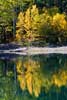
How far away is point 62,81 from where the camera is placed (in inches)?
1180

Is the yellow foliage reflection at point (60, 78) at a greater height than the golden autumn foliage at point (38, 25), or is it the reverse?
the yellow foliage reflection at point (60, 78)

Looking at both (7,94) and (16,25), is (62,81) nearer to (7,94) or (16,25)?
(7,94)

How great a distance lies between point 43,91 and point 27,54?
29678 millimetres

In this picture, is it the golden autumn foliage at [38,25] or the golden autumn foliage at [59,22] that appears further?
the golden autumn foliage at [59,22]

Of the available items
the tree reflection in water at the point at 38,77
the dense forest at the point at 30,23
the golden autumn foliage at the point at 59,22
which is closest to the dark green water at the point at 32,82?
the tree reflection in water at the point at 38,77

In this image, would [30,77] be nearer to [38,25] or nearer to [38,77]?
[38,77]

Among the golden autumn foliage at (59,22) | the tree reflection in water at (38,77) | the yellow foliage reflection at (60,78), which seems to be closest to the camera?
the tree reflection in water at (38,77)

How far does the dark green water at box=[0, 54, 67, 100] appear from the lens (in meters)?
24.3

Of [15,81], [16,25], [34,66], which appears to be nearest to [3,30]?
[16,25]

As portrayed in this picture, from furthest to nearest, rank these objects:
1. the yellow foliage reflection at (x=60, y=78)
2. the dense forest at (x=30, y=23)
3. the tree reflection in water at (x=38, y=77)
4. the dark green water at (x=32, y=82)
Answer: the dense forest at (x=30, y=23), the yellow foliage reflection at (x=60, y=78), the tree reflection in water at (x=38, y=77), the dark green water at (x=32, y=82)

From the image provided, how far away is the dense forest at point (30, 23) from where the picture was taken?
63844 millimetres

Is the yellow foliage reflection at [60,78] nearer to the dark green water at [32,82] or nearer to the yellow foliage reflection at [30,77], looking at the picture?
the dark green water at [32,82]

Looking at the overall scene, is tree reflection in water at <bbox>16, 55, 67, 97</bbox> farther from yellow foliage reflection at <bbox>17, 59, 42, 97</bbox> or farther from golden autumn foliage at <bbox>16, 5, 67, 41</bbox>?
golden autumn foliage at <bbox>16, 5, 67, 41</bbox>

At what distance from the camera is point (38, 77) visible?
3350 centimetres
